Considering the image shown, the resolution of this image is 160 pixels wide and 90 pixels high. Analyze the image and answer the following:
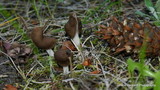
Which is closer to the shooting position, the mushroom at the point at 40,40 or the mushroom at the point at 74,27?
the mushroom at the point at 40,40

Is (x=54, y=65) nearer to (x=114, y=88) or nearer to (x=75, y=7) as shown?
(x=114, y=88)

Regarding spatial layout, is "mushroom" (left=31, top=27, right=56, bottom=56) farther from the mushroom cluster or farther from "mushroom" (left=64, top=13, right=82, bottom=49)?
"mushroom" (left=64, top=13, right=82, bottom=49)

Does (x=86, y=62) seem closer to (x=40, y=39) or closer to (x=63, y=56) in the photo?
(x=63, y=56)

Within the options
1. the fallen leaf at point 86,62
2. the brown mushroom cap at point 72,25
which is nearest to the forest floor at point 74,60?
the fallen leaf at point 86,62

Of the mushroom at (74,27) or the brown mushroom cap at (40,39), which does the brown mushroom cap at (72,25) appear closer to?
the mushroom at (74,27)

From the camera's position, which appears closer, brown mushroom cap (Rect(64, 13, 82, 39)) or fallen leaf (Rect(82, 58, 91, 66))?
fallen leaf (Rect(82, 58, 91, 66))

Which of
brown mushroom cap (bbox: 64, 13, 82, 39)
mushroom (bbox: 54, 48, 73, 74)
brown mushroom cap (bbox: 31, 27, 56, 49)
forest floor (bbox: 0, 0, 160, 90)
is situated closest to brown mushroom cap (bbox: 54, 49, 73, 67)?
mushroom (bbox: 54, 48, 73, 74)

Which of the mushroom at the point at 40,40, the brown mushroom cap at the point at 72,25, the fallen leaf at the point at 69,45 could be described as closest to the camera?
the mushroom at the point at 40,40
